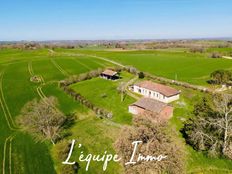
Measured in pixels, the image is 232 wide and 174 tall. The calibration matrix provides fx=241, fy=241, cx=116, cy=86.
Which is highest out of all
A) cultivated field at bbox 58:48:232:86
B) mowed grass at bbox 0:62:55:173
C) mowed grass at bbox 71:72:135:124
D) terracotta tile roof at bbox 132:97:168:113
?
terracotta tile roof at bbox 132:97:168:113

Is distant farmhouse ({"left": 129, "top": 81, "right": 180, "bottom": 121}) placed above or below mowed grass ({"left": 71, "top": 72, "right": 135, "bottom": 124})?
above

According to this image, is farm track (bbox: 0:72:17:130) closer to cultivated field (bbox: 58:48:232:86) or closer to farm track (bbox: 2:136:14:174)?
farm track (bbox: 2:136:14:174)

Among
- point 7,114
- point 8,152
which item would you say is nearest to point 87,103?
point 7,114

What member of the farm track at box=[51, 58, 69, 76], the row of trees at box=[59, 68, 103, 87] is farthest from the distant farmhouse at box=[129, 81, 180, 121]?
the farm track at box=[51, 58, 69, 76]

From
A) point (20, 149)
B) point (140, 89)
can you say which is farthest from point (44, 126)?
point (140, 89)

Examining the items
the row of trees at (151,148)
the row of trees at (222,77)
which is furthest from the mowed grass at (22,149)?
the row of trees at (222,77)

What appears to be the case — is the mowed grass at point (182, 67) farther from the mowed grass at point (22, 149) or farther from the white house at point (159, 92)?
the mowed grass at point (22, 149)

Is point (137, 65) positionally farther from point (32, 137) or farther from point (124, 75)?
point (32, 137)
